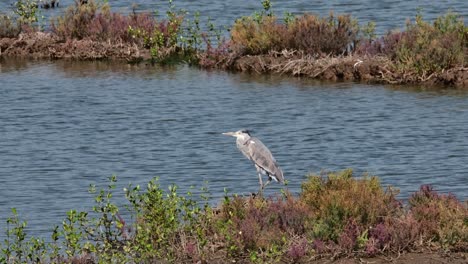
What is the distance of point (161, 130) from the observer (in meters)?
24.4

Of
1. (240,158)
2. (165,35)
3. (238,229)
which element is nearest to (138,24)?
(165,35)

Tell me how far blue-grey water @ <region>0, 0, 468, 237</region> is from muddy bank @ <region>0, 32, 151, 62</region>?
28 centimetres

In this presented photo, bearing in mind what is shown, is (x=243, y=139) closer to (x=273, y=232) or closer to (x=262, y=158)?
(x=262, y=158)

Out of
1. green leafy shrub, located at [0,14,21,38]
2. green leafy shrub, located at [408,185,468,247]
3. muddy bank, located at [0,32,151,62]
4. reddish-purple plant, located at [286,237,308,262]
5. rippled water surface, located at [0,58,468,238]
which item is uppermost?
green leafy shrub, located at [408,185,468,247]

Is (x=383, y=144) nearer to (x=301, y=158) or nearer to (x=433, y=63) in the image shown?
(x=301, y=158)

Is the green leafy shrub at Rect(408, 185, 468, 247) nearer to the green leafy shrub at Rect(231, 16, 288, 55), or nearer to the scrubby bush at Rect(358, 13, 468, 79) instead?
the scrubby bush at Rect(358, 13, 468, 79)

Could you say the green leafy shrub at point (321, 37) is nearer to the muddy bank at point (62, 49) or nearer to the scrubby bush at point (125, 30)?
the scrubby bush at point (125, 30)

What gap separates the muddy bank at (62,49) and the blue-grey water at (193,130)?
28cm

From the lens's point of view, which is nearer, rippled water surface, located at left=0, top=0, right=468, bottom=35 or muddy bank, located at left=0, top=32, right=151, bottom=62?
muddy bank, located at left=0, top=32, right=151, bottom=62

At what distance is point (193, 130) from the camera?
24172mm

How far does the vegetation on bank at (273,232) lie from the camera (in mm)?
14211

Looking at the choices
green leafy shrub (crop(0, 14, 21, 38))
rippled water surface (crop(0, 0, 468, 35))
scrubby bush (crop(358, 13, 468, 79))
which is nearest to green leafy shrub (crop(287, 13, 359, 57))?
scrubby bush (crop(358, 13, 468, 79))

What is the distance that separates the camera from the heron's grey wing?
17.1 metres

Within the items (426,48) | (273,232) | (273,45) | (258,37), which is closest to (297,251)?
(273,232)
